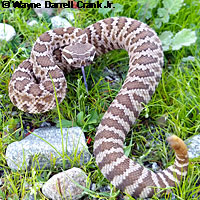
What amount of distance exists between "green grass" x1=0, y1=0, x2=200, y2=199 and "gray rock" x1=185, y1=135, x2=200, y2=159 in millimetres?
117

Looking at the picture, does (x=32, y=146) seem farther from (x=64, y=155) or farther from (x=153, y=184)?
(x=153, y=184)

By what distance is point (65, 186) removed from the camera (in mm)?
3809

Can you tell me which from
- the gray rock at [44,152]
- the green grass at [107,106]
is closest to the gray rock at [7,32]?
the green grass at [107,106]

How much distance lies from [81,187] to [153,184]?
864 mm

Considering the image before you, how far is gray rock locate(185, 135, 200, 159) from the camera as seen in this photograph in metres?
4.30

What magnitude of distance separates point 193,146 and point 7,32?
380 cm

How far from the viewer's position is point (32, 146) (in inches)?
168

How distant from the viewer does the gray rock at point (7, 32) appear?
5754 mm

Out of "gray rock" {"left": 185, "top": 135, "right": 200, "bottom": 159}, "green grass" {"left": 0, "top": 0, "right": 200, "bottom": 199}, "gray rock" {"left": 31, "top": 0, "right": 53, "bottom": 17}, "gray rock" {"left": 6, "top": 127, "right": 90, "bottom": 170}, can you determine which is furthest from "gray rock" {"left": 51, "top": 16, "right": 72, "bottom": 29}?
"gray rock" {"left": 185, "top": 135, "right": 200, "bottom": 159}

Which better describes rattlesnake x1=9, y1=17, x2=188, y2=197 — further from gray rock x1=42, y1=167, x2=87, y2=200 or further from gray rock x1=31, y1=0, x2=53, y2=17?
gray rock x1=31, y1=0, x2=53, y2=17

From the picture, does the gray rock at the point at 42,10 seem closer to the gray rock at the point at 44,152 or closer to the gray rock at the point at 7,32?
the gray rock at the point at 7,32

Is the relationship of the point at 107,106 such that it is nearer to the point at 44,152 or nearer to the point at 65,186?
the point at 44,152

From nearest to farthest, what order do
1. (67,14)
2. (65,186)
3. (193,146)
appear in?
(65,186) < (193,146) < (67,14)

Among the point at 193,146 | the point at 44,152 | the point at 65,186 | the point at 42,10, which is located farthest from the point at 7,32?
the point at 193,146
